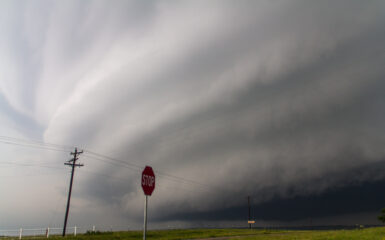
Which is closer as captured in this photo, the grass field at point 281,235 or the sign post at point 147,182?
the sign post at point 147,182

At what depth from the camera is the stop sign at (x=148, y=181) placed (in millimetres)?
9703

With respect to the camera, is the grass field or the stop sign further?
the grass field

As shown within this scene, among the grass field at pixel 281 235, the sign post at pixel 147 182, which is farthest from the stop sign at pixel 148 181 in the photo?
the grass field at pixel 281 235

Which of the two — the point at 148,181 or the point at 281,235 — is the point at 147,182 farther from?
the point at 281,235

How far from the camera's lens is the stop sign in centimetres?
970

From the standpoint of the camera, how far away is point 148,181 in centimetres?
988

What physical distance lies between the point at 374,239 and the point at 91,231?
3959cm

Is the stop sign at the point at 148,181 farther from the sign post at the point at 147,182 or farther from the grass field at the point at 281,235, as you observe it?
the grass field at the point at 281,235

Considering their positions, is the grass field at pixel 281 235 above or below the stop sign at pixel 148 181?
below

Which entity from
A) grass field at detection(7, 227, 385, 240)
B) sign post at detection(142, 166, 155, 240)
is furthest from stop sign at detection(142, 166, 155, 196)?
grass field at detection(7, 227, 385, 240)

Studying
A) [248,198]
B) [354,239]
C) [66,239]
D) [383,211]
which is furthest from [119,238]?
[383,211]

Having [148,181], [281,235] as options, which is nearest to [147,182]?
[148,181]

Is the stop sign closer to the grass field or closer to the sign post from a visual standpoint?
the sign post

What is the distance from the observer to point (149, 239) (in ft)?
131
